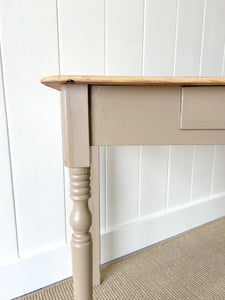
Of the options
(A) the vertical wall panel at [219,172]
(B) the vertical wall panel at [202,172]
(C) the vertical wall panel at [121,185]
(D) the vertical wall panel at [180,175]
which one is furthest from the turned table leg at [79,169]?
(A) the vertical wall panel at [219,172]

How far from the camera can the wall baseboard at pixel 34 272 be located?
761mm

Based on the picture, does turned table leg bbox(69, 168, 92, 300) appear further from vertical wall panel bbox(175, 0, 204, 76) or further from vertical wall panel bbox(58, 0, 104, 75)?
vertical wall panel bbox(175, 0, 204, 76)

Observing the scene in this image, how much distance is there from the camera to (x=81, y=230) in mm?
529

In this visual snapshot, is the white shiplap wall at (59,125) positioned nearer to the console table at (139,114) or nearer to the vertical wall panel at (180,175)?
the vertical wall panel at (180,175)

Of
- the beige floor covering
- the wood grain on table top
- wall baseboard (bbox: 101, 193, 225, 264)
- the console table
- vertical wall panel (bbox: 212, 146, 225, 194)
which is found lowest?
the beige floor covering

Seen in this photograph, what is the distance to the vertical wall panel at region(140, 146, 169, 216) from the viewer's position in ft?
3.36

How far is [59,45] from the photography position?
0.74 m

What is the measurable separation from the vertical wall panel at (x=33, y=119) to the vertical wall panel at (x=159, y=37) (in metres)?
0.38

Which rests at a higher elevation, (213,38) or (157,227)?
(213,38)

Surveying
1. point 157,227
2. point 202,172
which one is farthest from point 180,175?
point 157,227

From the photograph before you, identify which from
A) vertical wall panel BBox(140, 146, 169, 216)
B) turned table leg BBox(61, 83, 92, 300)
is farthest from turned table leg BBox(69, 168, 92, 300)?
vertical wall panel BBox(140, 146, 169, 216)

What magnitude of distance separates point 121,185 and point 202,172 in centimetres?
51

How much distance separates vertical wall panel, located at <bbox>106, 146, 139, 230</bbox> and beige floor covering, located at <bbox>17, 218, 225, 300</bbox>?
0.17m

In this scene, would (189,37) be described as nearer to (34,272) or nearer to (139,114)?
(139,114)
